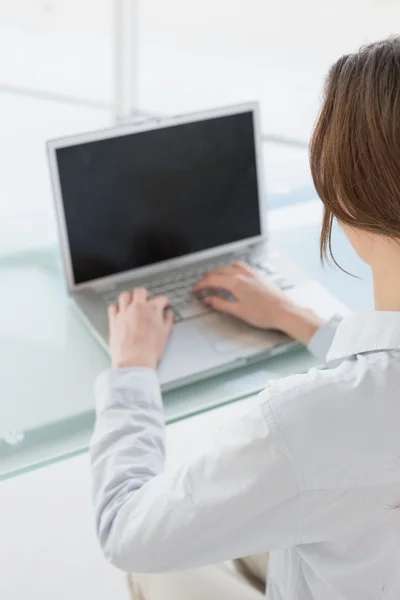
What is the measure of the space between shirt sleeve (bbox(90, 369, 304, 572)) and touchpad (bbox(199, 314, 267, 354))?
0.30 m

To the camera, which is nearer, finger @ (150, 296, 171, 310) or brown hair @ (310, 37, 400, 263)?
brown hair @ (310, 37, 400, 263)

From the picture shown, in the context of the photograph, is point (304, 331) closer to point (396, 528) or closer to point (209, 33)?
point (396, 528)

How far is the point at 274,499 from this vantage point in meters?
0.69

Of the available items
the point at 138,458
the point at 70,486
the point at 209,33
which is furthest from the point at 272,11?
the point at 138,458

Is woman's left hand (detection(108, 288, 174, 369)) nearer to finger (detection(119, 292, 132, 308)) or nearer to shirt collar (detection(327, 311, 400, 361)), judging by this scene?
finger (detection(119, 292, 132, 308))

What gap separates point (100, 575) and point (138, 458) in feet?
2.81

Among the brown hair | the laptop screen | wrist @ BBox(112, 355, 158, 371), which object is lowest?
wrist @ BBox(112, 355, 158, 371)

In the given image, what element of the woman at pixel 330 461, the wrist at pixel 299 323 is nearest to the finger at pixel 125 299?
the wrist at pixel 299 323

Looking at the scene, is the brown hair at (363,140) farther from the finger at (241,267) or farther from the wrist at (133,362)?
the finger at (241,267)

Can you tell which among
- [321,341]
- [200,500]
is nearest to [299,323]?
[321,341]

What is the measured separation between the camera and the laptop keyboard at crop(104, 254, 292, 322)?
127cm

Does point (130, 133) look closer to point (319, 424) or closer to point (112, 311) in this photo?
point (112, 311)

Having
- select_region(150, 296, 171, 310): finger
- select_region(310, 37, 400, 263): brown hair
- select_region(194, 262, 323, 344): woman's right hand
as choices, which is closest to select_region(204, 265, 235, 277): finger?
select_region(194, 262, 323, 344): woman's right hand

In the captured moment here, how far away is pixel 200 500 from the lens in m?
0.74
